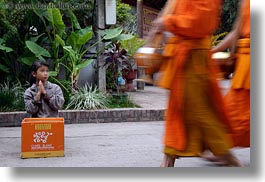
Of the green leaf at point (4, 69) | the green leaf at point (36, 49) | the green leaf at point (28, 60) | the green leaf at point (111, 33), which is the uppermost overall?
the green leaf at point (111, 33)

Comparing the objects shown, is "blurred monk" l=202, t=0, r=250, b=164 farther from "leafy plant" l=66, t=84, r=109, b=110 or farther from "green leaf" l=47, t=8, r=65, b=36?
"green leaf" l=47, t=8, r=65, b=36

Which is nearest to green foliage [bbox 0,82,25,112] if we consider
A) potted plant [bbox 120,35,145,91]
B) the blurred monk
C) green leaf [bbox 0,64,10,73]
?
green leaf [bbox 0,64,10,73]

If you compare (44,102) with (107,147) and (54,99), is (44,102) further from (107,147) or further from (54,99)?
(107,147)

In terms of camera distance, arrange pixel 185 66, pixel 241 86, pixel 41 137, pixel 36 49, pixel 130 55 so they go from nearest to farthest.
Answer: pixel 185 66
pixel 241 86
pixel 41 137
pixel 36 49
pixel 130 55

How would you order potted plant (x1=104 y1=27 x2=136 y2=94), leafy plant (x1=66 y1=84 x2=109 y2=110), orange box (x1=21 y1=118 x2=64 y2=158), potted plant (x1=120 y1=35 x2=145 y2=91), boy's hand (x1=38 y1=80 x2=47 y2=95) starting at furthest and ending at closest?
potted plant (x1=120 y1=35 x2=145 y2=91) < potted plant (x1=104 y1=27 x2=136 y2=94) < leafy plant (x1=66 y1=84 x2=109 y2=110) < boy's hand (x1=38 y1=80 x2=47 y2=95) < orange box (x1=21 y1=118 x2=64 y2=158)

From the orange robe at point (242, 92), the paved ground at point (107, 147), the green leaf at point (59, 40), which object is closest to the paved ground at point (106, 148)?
the paved ground at point (107, 147)

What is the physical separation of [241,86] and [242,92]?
49mm

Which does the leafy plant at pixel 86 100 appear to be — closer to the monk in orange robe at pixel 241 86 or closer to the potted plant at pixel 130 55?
the potted plant at pixel 130 55

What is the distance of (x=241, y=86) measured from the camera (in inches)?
120

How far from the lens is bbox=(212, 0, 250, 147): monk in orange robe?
3010 millimetres

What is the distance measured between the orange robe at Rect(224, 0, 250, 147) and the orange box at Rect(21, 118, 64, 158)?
59.9 inches

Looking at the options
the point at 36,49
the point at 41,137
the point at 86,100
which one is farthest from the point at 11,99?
the point at 41,137

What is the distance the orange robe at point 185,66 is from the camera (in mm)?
2711

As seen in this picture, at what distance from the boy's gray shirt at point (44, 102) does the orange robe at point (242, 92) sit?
5.37 ft
